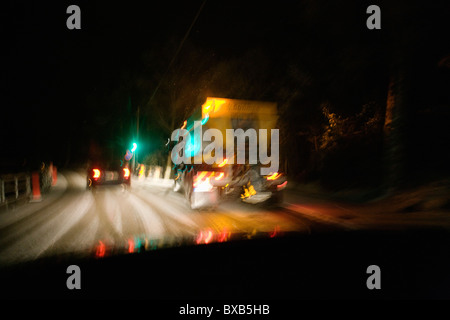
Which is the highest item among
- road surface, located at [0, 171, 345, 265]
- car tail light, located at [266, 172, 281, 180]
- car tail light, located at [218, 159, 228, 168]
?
car tail light, located at [218, 159, 228, 168]

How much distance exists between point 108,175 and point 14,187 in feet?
11.6

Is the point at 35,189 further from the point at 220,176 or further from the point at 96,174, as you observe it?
the point at 220,176

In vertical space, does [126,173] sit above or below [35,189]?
above

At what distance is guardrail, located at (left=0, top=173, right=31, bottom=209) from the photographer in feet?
34.0

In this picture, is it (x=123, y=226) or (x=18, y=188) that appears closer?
(x=123, y=226)

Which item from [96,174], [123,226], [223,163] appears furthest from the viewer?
[96,174]

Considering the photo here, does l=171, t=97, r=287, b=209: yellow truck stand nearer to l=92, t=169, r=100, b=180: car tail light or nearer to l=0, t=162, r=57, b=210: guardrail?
l=92, t=169, r=100, b=180: car tail light

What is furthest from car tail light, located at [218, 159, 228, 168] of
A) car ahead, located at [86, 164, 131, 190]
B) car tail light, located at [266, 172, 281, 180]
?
car ahead, located at [86, 164, 131, 190]

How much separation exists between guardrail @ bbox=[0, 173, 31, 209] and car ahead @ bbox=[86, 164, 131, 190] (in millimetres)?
2416

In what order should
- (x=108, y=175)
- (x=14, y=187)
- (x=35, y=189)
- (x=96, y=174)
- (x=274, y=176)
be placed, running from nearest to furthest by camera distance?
(x=274, y=176), (x=14, y=187), (x=35, y=189), (x=96, y=174), (x=108, y=175)

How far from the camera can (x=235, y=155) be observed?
9664 millimetres

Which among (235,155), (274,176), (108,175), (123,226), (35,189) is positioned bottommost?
(123,226)

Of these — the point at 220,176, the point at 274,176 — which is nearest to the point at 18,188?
the point at 220,176

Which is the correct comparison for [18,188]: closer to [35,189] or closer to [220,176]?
[35,189]
